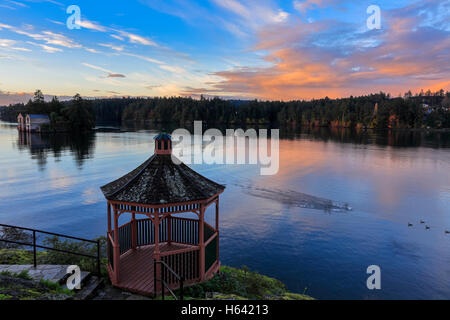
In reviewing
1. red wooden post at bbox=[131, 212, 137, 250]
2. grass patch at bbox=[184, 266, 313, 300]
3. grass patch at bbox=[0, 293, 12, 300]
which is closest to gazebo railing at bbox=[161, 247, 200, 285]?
grass patch at bbox=[184, 266, 313, 300]

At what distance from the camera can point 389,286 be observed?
45.7ft

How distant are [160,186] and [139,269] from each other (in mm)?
2996

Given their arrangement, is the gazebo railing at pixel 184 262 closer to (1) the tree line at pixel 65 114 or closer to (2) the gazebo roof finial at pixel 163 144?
(2) the gazebo roof finial at pixel 163 144

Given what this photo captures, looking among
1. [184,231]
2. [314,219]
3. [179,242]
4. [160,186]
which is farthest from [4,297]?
[314,219]

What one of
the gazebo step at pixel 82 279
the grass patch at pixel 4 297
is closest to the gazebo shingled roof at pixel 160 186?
the gazebo step at pixel 82 279

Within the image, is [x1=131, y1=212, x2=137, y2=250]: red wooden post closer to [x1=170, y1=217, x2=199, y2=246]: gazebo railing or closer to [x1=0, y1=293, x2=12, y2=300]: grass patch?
[x1=170, y1=217, x2=199, y2=246]: gazebo railing

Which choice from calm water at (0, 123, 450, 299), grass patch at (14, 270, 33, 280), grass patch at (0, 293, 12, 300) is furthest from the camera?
calm water at (0, 123, 450, 299)

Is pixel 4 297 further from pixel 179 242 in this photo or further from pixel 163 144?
pixel 179 242

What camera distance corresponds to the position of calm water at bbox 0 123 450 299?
1483cm

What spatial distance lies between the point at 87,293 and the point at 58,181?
28.8 meters

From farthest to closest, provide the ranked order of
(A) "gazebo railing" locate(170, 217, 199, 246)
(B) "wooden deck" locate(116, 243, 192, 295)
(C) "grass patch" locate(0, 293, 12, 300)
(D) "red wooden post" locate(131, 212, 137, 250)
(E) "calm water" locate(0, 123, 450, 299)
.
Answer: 1. (E) "calm water" locate(0, 123, 450, 299)
2. (A) "gazebo railing" locate(170, 217, 199, 246)
3. (D) "red wooden post" locate(131, 212, 137, 250)
4. (B) "wooden deck" locate(116, 243, 192, 295)
5. (C) "grass patch" locate(0, 293, 12, 300)

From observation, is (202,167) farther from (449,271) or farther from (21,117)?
(21,117)

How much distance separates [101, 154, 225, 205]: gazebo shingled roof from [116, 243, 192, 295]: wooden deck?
2514mm

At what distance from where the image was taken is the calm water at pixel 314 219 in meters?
Answer: 14.8
